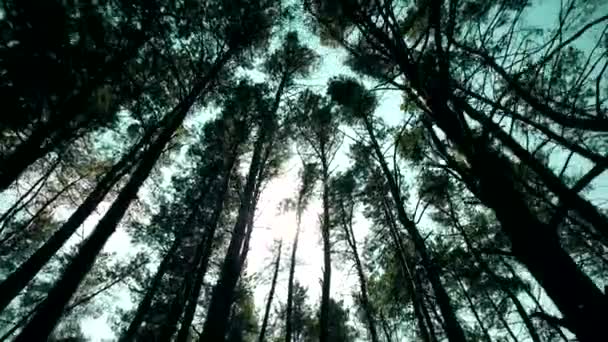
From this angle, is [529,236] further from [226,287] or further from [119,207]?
[119,207]

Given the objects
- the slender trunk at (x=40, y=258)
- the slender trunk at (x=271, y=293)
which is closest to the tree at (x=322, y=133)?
the slender trunk at (x=271, y=293)

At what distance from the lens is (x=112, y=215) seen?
6219mm

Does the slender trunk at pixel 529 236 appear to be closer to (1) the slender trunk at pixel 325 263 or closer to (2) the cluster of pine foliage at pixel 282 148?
(2) the cluster of pine foliage at pixel 282 148

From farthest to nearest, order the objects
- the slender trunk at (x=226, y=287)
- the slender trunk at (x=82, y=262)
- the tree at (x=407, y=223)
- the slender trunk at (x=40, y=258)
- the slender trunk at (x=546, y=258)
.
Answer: the tree at (x=407, y=223), the slender trunk at (x=226, y=287), the slender trunk at (x=40, y=258), the slender trunk at (x=82, y=262), the slender trunk at (x=546, y=258)

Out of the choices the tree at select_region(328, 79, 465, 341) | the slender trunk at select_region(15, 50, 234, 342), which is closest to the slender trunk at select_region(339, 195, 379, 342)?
the tree at select_region(328, 79, 465, 341)

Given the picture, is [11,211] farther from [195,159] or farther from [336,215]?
[336,215]

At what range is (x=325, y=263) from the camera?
1175cm

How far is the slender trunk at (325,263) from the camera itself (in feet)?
32.5

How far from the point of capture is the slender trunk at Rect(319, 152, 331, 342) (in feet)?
32.5

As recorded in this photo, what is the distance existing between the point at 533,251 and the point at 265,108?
10430mm

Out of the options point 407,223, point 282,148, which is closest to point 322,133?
point 282,148

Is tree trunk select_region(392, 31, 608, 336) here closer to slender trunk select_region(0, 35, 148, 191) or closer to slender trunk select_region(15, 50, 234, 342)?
slender trunk select_region(15, 50, 234, 342)

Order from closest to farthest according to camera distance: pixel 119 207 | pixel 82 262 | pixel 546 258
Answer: pixel 546 258
pixel 82 262
pixel 119 207

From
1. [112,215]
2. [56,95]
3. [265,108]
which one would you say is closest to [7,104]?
[56,95]
